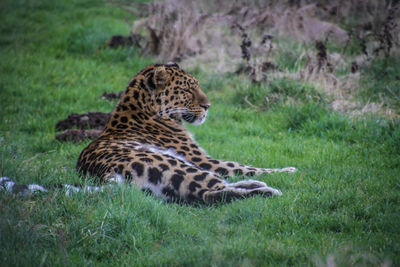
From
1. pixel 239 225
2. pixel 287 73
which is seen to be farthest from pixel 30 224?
pixel 287 73

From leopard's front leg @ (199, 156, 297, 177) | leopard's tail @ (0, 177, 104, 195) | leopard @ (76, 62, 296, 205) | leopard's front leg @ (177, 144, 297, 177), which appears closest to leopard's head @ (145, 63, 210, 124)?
leopard @ (76, 62, 296, 205)

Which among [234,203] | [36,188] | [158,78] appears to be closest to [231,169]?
[234,203]

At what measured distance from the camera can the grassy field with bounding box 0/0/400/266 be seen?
3.24m

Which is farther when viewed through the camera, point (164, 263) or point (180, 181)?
point (180, 181)

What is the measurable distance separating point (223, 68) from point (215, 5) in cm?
346

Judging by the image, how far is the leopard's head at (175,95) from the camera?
19.5 feet

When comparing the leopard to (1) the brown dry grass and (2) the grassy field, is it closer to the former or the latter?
(2) the grassy field

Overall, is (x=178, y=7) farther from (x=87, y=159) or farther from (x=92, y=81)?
(x=87, y=159)

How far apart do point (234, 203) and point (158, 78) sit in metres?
2.37

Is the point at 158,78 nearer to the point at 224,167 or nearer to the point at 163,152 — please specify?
the point at 163,152

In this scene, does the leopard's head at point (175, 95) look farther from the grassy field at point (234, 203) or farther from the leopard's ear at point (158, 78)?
the grassy field at point (234, 203)

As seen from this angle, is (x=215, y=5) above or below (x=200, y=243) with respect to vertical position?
above

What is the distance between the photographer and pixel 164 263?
3.20 meters

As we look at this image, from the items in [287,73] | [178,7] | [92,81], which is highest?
[178,7]
